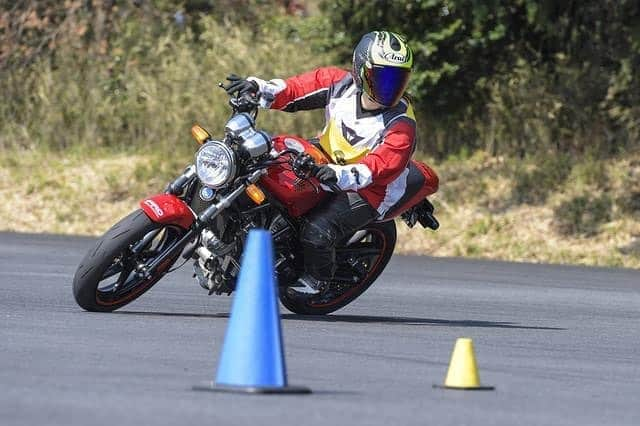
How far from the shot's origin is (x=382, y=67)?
1162cm

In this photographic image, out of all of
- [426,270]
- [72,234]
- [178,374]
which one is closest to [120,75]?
[72,234]

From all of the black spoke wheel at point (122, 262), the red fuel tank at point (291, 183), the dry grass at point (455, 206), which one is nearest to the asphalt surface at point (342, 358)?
the black spoke wheel at point (122, 262)

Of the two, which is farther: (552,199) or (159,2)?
(159,2)

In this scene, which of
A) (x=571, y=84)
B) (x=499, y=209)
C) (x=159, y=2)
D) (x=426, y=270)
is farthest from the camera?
(x=159, y=2)

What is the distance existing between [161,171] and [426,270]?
827cm

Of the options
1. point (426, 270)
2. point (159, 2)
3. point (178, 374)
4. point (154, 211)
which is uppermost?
point (159, 2)

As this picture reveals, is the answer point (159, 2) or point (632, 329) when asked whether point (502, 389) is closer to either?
point (632, 329)

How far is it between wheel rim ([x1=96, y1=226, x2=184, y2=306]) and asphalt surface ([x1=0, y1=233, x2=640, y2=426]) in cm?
15

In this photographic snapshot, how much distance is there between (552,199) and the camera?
938 inches

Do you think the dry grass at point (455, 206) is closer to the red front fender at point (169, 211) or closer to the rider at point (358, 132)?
the rider at point (358, 132)

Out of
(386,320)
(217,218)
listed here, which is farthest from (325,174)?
(386,320)

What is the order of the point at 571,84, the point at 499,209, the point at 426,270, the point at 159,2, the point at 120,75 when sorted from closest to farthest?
the point at 426,270 → the point at 499,209 → the point at 571,84 → the point at 120,75 → the point at 159,2

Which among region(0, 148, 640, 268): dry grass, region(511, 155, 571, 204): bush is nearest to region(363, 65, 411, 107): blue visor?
region(0, 148, 640, 268): dry grass

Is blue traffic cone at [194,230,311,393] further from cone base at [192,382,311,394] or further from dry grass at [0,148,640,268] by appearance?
dry grass at [0,148,640,268]
